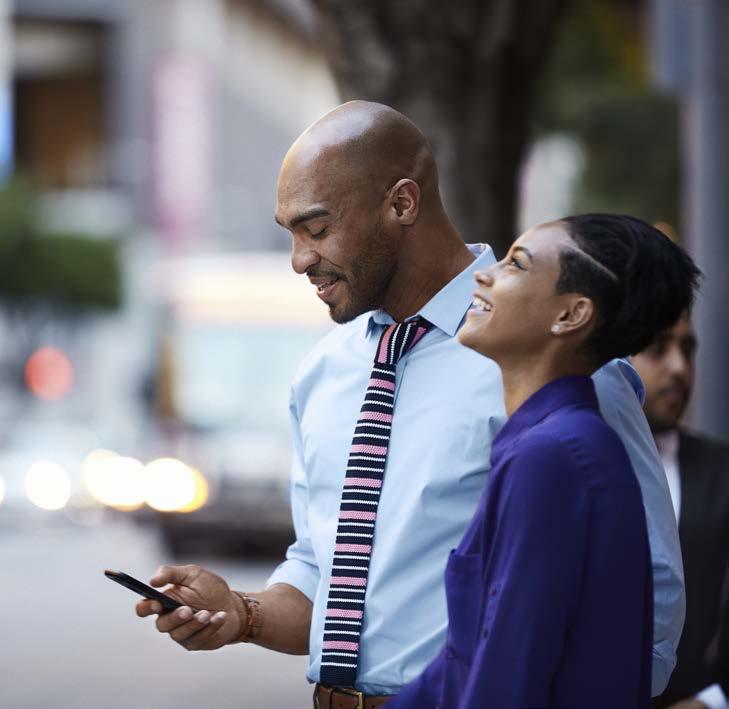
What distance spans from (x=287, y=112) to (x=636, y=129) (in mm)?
49131

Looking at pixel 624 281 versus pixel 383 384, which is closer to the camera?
pixel 624 281

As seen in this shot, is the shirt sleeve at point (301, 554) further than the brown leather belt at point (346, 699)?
Yes

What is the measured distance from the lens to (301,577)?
3219 mm

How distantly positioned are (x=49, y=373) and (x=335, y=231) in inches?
1819

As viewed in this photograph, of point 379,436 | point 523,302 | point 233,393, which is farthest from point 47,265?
point 523,302

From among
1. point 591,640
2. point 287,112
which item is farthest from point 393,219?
point 287,112

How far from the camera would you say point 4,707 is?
9.20 m

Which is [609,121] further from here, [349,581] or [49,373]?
[49,373]

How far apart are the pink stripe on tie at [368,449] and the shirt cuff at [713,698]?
134 cm

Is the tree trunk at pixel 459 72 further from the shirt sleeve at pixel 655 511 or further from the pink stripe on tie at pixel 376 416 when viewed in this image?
the shirt sleeve at pixel 655 511

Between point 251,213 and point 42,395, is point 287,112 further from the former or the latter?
point 42,395

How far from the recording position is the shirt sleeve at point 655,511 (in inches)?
104

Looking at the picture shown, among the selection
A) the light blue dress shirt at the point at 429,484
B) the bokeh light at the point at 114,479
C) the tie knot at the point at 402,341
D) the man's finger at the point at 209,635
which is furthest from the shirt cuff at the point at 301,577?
the bokeh light at the point at 114,479

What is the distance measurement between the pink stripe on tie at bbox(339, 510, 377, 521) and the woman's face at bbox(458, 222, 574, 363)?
51 centimetres
